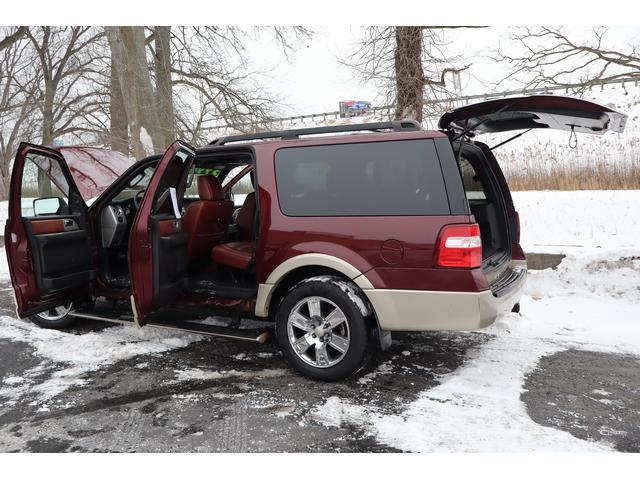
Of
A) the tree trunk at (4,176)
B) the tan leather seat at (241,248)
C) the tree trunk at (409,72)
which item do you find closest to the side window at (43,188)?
the tan leather seat at (241,248)

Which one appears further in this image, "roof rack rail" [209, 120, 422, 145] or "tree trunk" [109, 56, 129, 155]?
A: "tree trunk" [109, 56, 129, 155]

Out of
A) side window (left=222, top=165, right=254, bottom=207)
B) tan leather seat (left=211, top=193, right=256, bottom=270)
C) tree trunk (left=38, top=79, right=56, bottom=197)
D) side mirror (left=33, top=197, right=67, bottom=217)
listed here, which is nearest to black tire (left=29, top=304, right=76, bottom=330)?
side mirror (left=33, top=197, right=67, bottom=217)

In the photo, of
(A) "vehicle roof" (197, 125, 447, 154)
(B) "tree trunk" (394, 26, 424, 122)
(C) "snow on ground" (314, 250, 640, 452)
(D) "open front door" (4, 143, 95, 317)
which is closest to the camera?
(C) "snow on ground" (314, 250, 640, 452)

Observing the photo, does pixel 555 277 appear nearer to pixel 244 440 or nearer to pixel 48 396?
pixel 244 440

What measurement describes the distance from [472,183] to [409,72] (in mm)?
4797

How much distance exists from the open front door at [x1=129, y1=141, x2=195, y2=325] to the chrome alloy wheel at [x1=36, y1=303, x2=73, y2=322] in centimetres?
136

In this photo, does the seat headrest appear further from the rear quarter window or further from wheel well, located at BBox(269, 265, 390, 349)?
wheel well, located at BBox(269, 265, 390, 349)

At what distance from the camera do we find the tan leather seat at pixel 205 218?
5.02 meters

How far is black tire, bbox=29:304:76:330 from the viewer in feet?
16.5

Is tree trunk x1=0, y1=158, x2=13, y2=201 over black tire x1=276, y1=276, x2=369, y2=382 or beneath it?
over

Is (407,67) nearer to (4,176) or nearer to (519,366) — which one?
(519,366)

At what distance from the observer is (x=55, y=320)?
16.6 feet

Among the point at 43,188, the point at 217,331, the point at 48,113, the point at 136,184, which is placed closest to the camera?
the point at 217,331

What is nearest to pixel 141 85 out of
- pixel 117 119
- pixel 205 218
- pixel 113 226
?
pixel 117 119
